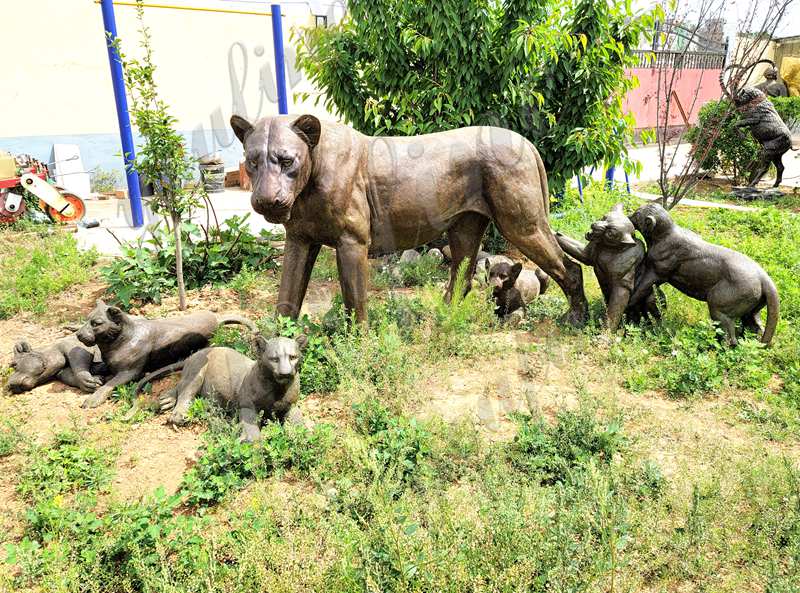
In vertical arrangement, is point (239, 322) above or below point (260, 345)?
below

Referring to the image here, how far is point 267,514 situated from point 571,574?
4.67ft

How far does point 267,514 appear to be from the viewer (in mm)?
2879

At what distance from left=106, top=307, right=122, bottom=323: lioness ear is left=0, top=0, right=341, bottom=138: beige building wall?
7.77m

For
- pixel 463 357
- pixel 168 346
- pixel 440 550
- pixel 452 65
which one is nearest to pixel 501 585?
pixel 440 550

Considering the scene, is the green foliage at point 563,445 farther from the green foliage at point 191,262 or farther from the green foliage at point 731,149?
the green foliage at point 731,149

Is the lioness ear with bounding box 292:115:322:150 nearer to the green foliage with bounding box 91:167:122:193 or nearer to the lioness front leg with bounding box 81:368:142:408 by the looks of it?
the lioness front leg with bounding box 81:368:142:408

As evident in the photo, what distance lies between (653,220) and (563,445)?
224 centimetres

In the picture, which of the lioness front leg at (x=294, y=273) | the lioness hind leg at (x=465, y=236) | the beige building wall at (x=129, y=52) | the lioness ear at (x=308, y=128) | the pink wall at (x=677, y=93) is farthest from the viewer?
the pink wall at (x=677, y=93)

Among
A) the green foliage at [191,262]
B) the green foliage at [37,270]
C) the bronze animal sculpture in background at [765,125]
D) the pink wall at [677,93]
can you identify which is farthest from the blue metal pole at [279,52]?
the pink wall at [677,93]

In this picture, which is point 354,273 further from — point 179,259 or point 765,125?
point 765,125

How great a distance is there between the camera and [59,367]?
457cm

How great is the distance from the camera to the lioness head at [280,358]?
347 centimetres

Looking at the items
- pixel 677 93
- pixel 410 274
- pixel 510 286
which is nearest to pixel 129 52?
pixel 410 274

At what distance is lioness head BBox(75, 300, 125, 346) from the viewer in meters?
4.20
